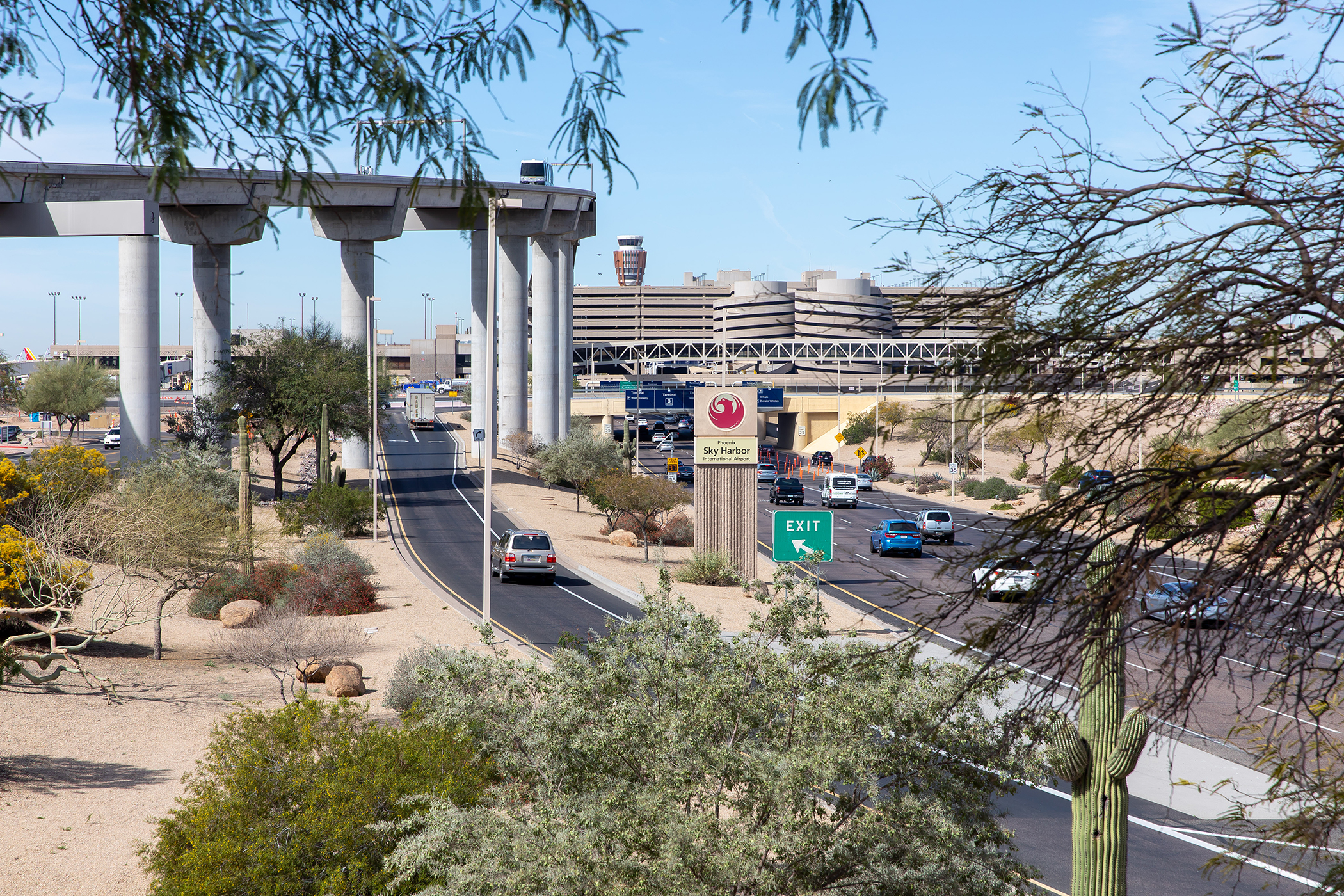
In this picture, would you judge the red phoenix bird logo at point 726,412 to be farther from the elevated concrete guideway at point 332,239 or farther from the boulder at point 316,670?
the boulder at point 316,670

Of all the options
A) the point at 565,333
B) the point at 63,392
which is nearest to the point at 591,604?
the point at 565,333

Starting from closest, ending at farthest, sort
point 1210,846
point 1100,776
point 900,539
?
point 1100,776, point 1210,846, point 900,539

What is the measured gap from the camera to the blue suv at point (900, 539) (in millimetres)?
44812

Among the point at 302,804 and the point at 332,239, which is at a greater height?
the point at 332,239

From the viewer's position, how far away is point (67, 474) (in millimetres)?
32344

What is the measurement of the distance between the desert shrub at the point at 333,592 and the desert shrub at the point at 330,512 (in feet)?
42.4

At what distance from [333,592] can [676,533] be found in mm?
21261

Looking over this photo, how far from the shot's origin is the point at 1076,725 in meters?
10.3

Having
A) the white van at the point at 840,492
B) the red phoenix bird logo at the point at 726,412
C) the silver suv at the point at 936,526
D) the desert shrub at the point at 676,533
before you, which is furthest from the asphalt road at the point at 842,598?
the red phoenix bird logo at the point at 726,412

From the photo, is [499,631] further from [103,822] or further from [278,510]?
[278,510]

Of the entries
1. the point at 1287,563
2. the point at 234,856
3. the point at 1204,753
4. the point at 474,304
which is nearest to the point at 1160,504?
the point at 1287,563

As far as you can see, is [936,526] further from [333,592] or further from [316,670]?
[316,670]

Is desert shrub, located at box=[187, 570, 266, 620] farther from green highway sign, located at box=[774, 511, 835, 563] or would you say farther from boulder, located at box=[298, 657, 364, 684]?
green highway sign, located at box=[774, 511, 835, 563]

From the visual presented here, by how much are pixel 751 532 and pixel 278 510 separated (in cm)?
2238
